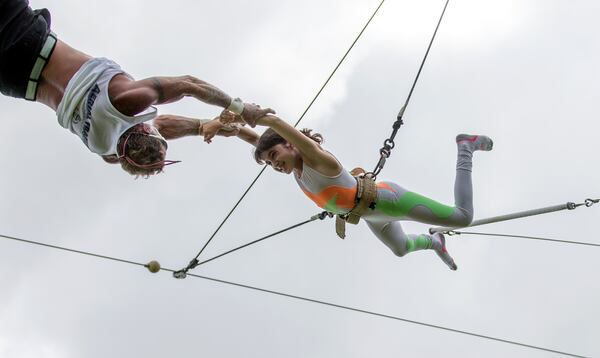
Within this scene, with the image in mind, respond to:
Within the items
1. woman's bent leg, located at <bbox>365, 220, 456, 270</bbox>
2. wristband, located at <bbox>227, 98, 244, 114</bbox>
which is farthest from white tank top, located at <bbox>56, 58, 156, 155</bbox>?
woman's bent leg, located at <bbox>365, 220, 456, 270</bbox>

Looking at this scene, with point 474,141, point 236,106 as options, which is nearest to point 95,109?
point 236,106

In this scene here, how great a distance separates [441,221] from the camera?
14.1ft

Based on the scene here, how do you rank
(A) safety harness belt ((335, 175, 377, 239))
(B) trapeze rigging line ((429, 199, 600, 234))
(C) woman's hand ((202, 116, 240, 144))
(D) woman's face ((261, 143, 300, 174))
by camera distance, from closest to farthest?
(C) woman's hand ((202, 116, 240, 144))
(D) woman's face ((261, 143, 300, 174))
(A) safety harness belt ((335, 175, 377, 239))
(B) trapeze rigging line ((429, 199, 600, 234))

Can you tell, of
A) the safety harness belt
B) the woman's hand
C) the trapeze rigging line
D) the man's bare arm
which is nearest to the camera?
the man's bare arm

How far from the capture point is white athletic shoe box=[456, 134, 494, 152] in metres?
4.66

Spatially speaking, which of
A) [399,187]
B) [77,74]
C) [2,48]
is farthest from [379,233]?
[2,48]

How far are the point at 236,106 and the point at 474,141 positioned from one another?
5.92 feet

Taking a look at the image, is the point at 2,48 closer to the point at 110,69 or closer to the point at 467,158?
the point at 110,69

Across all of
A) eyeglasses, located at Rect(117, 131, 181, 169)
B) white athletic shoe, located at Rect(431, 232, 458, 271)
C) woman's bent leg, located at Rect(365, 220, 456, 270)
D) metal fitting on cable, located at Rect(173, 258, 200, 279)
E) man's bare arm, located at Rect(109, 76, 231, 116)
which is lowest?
metal fitting on cable, located at Rect(173, 258, 200, 279)

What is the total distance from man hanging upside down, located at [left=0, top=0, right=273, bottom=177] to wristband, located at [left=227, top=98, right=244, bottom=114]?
14 millimetres

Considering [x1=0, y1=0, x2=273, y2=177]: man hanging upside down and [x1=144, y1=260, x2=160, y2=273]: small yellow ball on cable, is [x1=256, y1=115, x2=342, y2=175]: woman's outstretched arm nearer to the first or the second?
[x1=0, y1=0, x2=273, y2=177]: man hanging upside down

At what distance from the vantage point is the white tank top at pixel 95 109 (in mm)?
3338

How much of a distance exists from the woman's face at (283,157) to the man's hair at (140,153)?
0.69 metres

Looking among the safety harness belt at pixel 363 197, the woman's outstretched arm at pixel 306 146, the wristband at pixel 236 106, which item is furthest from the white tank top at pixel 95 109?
the safety harness belt at pixel 363 197
